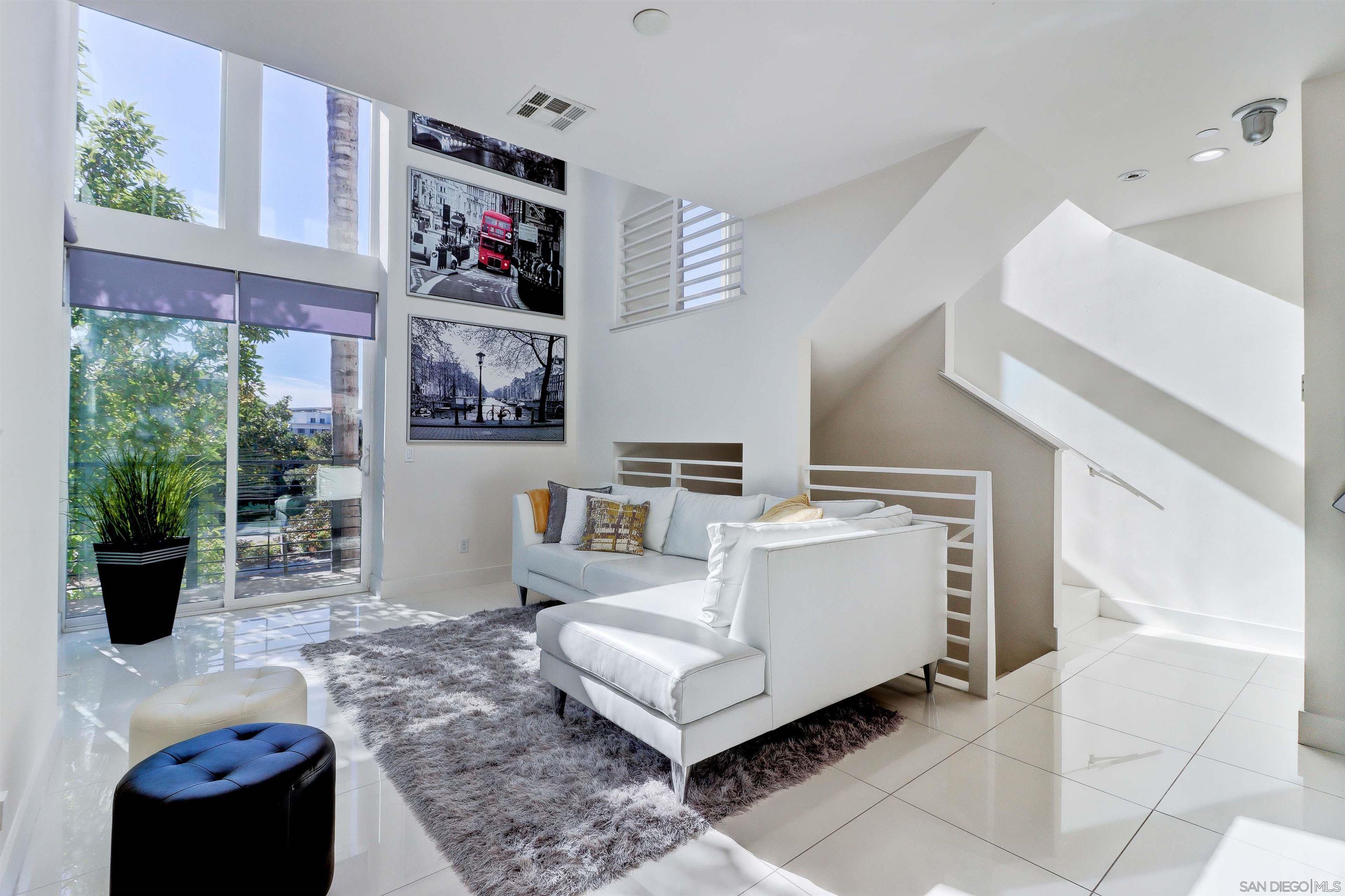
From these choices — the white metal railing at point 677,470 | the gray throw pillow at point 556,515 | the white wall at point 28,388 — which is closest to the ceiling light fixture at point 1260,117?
the white metal railing at point 677,470

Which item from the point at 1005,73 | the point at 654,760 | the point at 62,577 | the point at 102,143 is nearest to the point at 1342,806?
the point at 654,760

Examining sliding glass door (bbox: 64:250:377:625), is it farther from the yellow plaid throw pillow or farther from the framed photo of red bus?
the yellow plaid throw pillow

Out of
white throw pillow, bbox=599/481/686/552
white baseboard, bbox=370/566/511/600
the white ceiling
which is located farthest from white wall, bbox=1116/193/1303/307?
white baseboard, bbox=370/566/511/600

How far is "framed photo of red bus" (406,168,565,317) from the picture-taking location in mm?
4570

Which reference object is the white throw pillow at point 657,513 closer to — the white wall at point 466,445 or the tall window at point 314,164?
the white wall at point 466,445

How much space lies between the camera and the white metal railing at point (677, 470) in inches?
163

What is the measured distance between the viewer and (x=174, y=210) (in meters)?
3.90

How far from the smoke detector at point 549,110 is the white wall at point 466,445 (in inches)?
86.3

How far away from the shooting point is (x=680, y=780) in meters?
1.89

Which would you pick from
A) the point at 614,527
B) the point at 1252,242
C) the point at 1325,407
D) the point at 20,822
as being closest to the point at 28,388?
the point at 20,822

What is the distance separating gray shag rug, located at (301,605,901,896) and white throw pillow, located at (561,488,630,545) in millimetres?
969

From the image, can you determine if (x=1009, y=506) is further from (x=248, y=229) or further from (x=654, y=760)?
(x=248, y=229)

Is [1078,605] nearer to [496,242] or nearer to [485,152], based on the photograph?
[496,242]

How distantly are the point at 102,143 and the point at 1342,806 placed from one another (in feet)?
21.3
